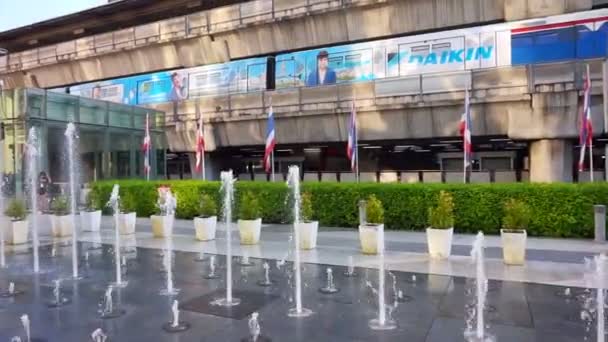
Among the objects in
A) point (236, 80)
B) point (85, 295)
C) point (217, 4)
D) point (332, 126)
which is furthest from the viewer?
point (217, 4)

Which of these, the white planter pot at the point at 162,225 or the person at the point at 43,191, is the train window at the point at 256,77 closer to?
the person at the point at 43,191

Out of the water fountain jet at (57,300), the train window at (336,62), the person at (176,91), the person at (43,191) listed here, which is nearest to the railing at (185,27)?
the train window at (336,62)

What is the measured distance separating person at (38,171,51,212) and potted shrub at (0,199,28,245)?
8213 millimetres

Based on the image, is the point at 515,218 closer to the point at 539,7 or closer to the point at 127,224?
the point at 127,224

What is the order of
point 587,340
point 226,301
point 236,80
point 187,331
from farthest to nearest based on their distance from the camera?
1. point 236,80
2. point 226,301
3. point 187,331
4. point 587,340

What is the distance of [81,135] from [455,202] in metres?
19.3

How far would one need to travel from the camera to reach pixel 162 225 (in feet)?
43.3

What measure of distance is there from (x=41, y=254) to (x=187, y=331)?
7.40 m

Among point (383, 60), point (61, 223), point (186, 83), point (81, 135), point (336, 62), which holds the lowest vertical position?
point (61, 223)

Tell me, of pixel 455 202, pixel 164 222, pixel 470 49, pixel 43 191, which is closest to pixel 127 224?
pixel 164 222

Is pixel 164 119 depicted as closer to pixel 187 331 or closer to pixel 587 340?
pixel 187 331

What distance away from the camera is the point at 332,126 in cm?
2533

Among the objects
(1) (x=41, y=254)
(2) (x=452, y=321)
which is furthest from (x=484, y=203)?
(1) (x=41, y=254)

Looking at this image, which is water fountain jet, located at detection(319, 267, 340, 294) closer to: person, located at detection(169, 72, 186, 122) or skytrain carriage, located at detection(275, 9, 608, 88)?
skytrain carriage, located at detection(275, 9, 608, 88)
